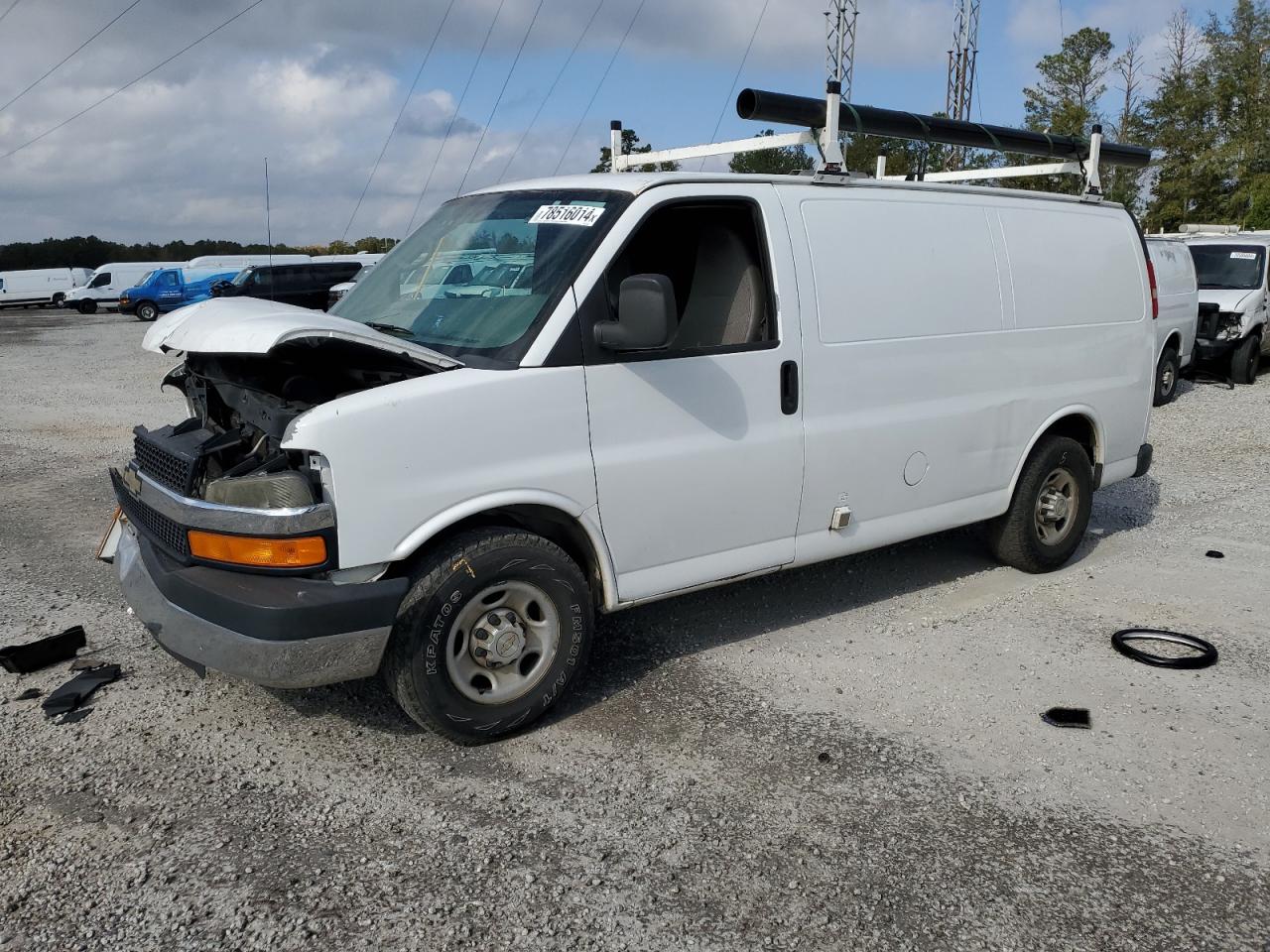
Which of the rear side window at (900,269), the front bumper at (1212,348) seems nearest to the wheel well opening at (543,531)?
the rear side window at (900,269)

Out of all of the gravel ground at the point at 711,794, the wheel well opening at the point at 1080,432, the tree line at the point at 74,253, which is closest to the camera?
the gravel ground at the point at 711,794

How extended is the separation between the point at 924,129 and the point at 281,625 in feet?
13.4

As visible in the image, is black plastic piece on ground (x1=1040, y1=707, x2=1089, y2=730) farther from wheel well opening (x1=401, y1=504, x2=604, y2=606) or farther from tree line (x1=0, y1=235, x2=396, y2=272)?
tree line (x1=0, y1=235, x2=396, y2=272)

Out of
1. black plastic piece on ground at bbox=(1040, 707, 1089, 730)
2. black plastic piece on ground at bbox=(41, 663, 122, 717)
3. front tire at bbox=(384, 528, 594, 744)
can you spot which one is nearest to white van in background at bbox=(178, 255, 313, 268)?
black plastic piece on ground at bbox=(41, 663, 122, 717)

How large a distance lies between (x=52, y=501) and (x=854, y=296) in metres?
6.42

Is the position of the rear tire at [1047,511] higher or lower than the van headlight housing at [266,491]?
lower

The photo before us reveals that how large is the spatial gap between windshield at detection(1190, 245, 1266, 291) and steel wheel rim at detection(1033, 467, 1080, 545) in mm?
10009

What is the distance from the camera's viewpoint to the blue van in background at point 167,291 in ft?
124

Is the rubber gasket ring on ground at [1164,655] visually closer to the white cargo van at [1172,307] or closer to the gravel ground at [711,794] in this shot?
the gravel ground at [711,794]

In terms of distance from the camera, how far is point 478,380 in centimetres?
381

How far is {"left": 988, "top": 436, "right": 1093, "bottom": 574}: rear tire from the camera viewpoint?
19.6 ft

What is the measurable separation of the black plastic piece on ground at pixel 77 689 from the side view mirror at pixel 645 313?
2.69 m

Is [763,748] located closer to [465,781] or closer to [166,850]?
[465,781]

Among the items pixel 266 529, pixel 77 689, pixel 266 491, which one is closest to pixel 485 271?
pixel 266 491
